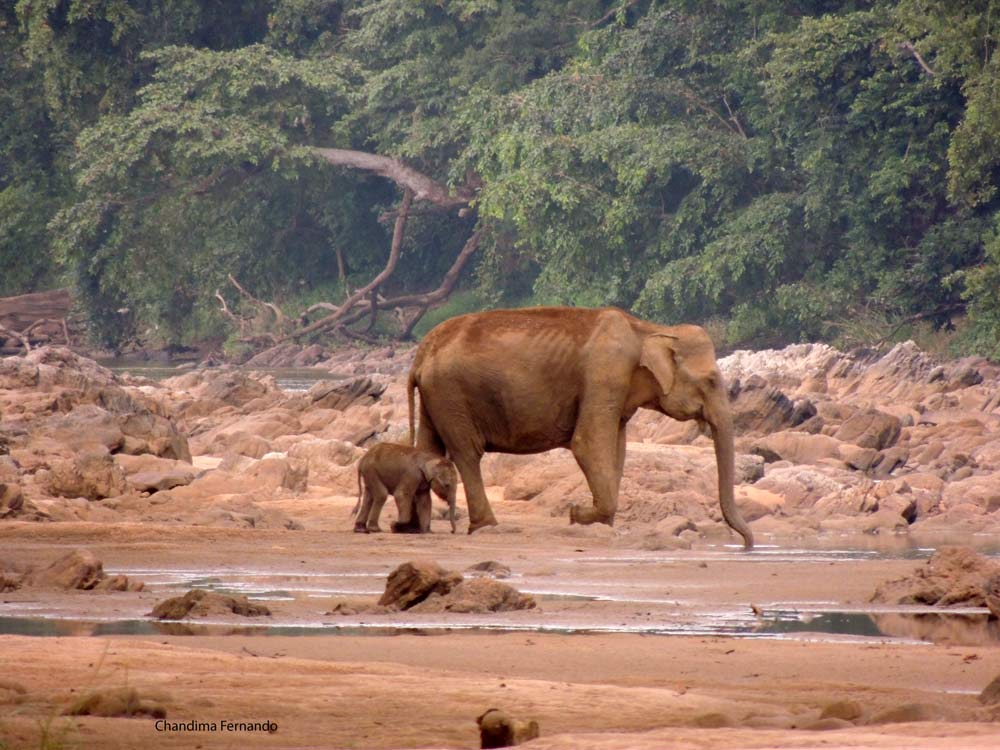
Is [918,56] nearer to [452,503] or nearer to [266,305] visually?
[266,305]

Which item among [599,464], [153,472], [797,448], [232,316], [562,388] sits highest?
[562,388]

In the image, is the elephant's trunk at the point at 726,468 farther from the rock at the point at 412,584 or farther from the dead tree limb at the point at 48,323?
the dead tree limb at the point at 48,323

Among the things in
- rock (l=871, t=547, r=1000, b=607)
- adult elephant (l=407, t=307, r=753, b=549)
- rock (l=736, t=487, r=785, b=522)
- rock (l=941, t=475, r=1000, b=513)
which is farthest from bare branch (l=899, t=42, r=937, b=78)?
rock (l=871, t=547, r=1000, b=607)

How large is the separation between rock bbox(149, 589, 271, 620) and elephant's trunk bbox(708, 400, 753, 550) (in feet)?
15.7

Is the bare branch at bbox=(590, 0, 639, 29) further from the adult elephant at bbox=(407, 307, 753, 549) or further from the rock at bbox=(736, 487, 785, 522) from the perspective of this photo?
the adult elephant at bbox=(407, 307, 753, 549)

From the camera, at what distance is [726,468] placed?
1294cm

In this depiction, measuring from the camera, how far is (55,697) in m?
5.88

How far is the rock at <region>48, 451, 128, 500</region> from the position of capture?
13.8 metres

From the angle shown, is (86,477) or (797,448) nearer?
(86,477)

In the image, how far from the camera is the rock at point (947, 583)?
9148 millimetres

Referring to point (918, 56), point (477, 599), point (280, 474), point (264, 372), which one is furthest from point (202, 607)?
point (264, 372)

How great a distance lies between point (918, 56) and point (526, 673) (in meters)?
27.2

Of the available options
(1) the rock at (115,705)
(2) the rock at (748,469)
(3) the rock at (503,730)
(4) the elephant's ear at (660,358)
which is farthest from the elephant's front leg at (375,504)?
(3) the rock at (503,730)

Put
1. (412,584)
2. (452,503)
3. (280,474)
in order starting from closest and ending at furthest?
(412,584) < (452,503) < (280,474)
